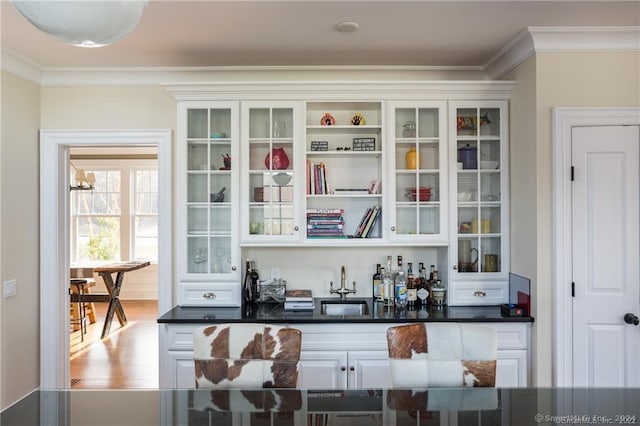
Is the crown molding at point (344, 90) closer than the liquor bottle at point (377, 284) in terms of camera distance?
Yes

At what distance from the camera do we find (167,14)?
7.83 feet

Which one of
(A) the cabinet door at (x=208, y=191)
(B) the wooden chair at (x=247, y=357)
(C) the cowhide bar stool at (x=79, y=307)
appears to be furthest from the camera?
(C) the cowhide bar stool at (x=79, y=307)

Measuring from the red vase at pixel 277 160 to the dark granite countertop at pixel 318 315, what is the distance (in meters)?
0.97

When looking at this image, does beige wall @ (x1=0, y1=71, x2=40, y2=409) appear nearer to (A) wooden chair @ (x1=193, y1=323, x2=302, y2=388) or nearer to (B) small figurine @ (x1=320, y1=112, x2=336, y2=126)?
(A) wooden chair @ (x1=193, y1=323, x2=302, y2=388)

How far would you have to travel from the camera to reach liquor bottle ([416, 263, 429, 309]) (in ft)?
10.2

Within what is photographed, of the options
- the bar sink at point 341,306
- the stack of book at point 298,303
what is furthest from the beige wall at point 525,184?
the stack of book at point 298,303

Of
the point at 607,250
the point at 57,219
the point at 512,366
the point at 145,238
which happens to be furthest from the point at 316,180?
the point at 145,238

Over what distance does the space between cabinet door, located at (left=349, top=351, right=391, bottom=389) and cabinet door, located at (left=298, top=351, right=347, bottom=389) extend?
5 cm

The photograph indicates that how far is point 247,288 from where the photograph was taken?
324 cm

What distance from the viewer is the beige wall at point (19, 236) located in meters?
2.99

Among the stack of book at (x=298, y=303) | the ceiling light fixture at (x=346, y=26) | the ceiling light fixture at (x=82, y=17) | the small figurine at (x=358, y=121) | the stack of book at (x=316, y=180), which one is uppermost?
the ceiling light fixture at (x=346, y=26)

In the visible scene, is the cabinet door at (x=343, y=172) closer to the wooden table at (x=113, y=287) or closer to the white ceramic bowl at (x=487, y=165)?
the white ceramic bowl at (x=487, y=165)

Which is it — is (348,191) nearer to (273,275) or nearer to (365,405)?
(273,275)

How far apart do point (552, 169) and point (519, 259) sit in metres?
0.63
